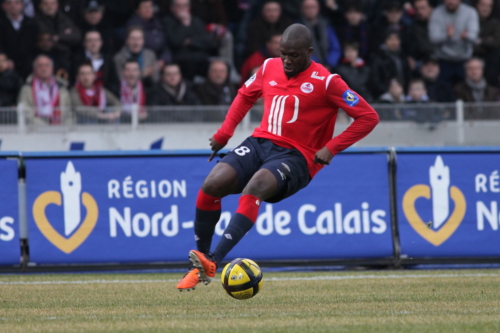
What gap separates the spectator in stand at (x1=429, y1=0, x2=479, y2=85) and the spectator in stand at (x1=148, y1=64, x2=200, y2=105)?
16.3 ft

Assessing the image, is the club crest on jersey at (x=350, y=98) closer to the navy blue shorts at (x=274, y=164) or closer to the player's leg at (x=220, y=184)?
the navy blue shorts at (x=274, y=164)

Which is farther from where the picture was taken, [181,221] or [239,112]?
[181,221]

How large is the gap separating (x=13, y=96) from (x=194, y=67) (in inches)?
126

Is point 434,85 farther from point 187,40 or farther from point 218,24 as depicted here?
point 187,40

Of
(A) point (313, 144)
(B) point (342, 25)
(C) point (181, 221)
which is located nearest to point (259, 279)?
(A) point (313, 144)

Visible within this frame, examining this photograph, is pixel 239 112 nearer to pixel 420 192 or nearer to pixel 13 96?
pixel 420 192

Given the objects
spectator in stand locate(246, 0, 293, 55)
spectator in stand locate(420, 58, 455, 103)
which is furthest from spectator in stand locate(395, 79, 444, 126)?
spectator in stand locate(246, 0, 293, 55)

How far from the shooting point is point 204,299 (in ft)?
23.0

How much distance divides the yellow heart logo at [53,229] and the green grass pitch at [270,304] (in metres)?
0.36

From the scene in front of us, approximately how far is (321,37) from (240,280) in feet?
33.0

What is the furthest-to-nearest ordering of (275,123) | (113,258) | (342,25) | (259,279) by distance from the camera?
1. (342,25)
2. (113,258)
3. (275,123)
4. (259,279)

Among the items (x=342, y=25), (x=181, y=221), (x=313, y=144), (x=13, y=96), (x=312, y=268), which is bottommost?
(x=312, y=268)

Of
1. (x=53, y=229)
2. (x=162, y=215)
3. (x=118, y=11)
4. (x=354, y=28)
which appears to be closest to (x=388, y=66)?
(x=354, y=28)

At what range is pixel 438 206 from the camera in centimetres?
959
